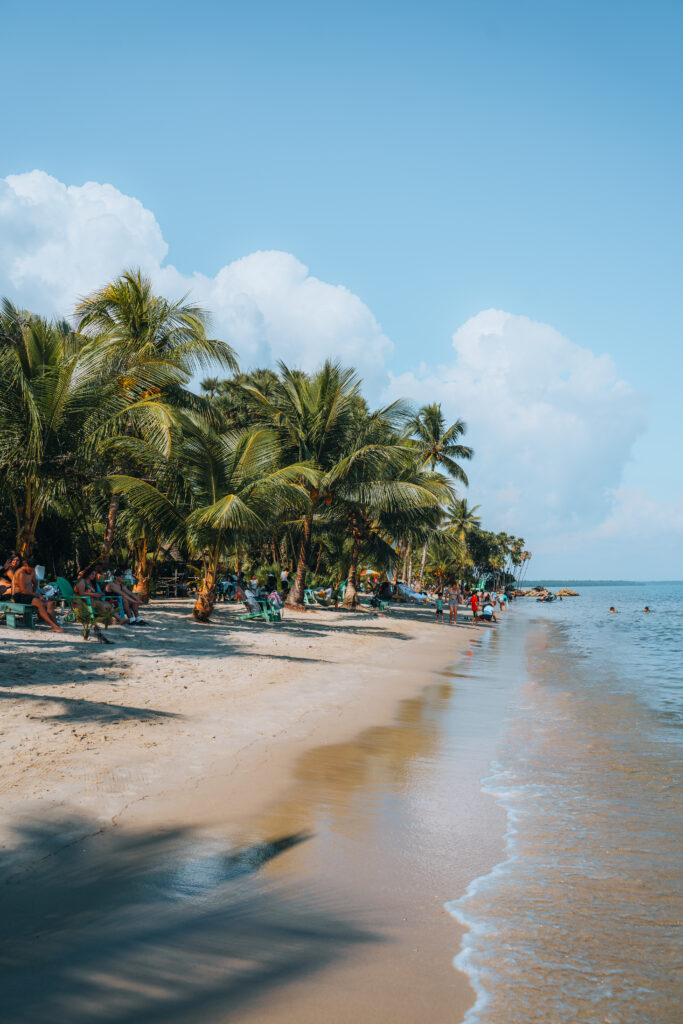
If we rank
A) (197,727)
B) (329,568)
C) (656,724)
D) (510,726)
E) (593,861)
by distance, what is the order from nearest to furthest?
(593,861) < (197,727) < (510,726) < (656,724) < (329,568)

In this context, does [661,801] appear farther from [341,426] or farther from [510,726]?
[341,426]

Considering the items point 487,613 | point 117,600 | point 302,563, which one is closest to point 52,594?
point 117,600

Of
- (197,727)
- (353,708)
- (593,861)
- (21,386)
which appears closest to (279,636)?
(353,708)

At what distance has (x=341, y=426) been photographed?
66.6 feet

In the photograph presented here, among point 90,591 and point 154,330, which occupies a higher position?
point 154,330

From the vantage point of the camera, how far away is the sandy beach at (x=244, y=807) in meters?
2.74

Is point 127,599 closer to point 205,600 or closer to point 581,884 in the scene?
point 205,600

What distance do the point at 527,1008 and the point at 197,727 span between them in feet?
14.5

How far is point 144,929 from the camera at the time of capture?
9.89 feet

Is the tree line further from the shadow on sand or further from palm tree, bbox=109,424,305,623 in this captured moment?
the shadow on sand

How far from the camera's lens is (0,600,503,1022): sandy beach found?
108 inches

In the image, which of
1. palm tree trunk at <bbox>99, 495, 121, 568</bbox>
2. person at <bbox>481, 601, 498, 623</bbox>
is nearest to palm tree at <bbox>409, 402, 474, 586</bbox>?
person at <bbox>481, 601, 498, 623</bbox>

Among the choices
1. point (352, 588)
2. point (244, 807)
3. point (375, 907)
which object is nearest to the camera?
point (375, 907)

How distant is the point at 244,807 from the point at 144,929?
1.70 meters
